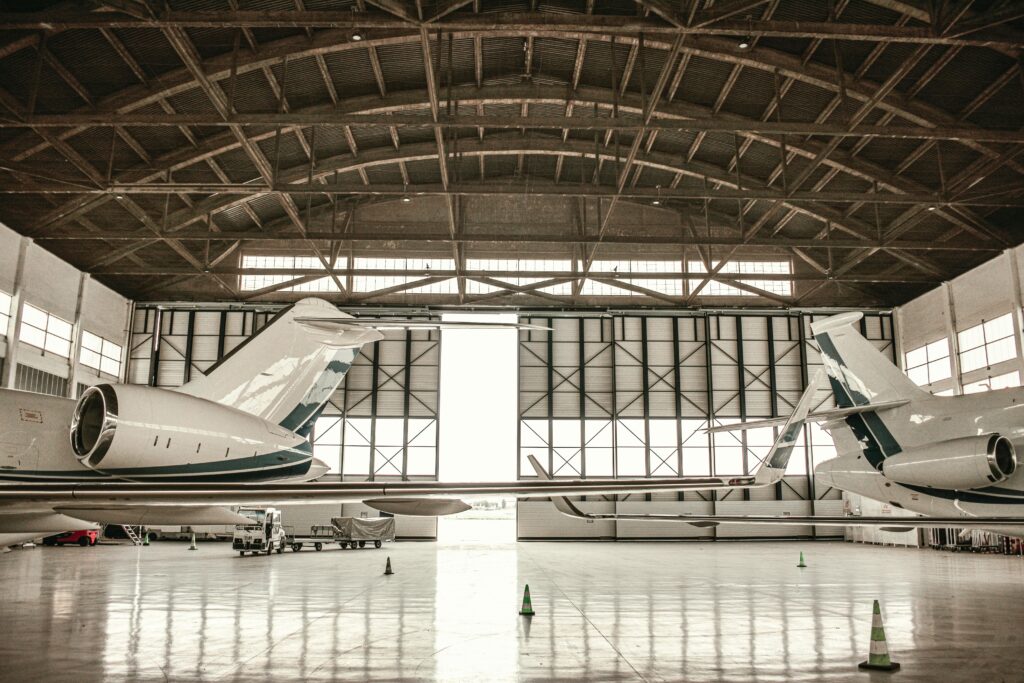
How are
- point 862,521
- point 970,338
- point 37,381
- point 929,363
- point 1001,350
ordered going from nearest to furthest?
1. point 862,521
2. point 1001,350
3. point 37,381
4. point 970,338
5. point 929,363

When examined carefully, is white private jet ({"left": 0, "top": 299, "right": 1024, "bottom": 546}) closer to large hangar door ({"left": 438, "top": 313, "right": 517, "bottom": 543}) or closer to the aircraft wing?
the aircraft wing

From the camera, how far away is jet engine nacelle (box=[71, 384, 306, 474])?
935 centimetres

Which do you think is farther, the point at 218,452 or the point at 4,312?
the point at 4,312

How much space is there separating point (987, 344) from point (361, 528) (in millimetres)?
31972

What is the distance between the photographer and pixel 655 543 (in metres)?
43.2

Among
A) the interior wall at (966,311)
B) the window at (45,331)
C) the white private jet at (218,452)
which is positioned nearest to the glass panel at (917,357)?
the interior wall at (966,311)

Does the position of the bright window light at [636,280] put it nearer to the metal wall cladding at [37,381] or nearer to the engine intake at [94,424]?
the metal wall cladding at [37,381]

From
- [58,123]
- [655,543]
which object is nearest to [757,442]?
[655,543]

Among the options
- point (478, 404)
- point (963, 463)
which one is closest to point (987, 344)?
point (478, 404)

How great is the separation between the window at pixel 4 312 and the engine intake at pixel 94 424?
27929 mm

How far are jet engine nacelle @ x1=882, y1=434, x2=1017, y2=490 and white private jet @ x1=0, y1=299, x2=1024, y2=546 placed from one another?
0.15 m

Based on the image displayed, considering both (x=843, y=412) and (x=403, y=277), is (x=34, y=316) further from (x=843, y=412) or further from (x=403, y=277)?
(x=843, y=412)

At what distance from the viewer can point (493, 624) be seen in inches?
452

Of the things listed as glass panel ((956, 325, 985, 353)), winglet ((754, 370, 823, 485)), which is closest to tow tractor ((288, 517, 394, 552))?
winglet ((754, 370, 823, 485))
